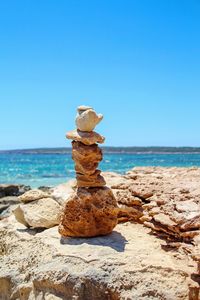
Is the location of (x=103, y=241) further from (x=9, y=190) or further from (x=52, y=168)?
(x=52, y=168)

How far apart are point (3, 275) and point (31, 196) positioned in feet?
5.25

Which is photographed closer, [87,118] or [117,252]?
[117,252]

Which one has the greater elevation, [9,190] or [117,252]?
[117,252]

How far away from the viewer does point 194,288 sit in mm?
5477

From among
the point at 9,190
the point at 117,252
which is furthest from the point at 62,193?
the point at 9,190

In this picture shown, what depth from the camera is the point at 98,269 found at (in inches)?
228

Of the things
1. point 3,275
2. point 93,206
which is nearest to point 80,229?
point 93,206

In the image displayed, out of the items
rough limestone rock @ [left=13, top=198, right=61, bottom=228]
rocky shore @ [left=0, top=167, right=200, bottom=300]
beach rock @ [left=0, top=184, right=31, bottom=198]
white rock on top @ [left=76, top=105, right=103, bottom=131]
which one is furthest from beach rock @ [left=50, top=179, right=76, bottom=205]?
beach rock @ [left=0, top=184, right=31, bottom=198]

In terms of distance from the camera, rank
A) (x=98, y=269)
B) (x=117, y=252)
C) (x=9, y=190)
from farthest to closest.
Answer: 1. (x=9, y=190)
2. (x=117, y=252)
3. (x=98, y=269)

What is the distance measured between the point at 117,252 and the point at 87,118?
75.4 inches

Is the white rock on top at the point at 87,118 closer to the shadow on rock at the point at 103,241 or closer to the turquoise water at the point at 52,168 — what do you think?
the shadow on rock at the point at 103,241

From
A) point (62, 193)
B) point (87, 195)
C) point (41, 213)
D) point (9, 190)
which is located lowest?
point (9, 190)

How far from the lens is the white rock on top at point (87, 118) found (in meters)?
6.66

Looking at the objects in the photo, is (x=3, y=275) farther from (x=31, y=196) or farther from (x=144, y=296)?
(x=144, y=296)
